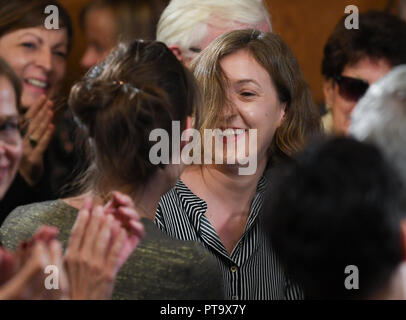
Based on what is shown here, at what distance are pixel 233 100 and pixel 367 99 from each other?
0.68m

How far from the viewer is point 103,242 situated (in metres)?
1.07

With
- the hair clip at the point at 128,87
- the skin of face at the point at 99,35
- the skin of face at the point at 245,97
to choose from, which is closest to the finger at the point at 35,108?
the skin of face at the point at 99,35

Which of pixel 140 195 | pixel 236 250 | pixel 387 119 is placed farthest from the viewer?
pixel 236 250

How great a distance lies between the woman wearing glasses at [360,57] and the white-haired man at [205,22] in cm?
30

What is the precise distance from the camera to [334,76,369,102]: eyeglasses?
225 cm

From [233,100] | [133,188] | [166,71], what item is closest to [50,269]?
[133,188]

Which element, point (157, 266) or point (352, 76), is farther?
point (352, 76)

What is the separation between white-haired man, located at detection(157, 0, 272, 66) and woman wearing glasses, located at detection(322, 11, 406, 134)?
299 millimetres

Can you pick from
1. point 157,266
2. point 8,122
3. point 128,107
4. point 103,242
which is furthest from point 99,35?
point 103,242

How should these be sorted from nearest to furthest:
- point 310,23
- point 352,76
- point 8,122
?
1. point 8,122
2. point 352,76
3. point 310,23

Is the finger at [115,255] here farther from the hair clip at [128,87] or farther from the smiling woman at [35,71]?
the smiling woman at [35,71]

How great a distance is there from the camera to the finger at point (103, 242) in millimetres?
1068

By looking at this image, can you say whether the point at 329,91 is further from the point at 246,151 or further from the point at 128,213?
the point at 128,213

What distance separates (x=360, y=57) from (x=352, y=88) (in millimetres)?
121
